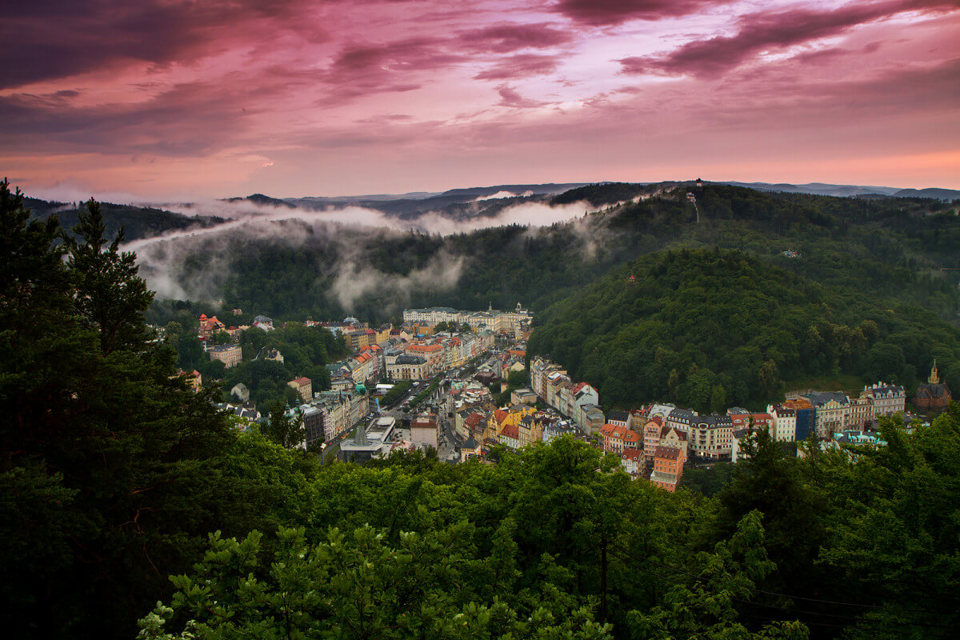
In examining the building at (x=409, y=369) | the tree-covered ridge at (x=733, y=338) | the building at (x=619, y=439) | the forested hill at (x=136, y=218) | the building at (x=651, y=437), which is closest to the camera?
the building at (x=651, y=437)

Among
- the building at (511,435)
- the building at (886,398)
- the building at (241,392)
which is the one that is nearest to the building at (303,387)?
the building at (241,392)

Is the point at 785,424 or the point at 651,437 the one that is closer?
the point at 651,437

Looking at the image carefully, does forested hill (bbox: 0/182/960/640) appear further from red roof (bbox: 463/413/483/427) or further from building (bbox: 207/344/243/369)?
building (bbox: 207/344/243/369)

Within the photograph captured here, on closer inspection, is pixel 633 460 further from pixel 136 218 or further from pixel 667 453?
pixel 136 218

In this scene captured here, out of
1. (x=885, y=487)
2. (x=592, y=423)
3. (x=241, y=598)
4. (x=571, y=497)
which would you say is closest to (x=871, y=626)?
(x=885, y=487)

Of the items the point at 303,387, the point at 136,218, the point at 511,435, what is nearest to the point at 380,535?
the point at 511,435

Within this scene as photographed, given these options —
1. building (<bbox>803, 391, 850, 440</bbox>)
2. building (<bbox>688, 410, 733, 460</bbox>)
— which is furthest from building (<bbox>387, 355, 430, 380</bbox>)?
building (<bbox>803, 391, 850, 440</bbox>)

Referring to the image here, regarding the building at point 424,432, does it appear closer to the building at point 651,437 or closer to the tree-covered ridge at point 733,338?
the building at point 651,437
